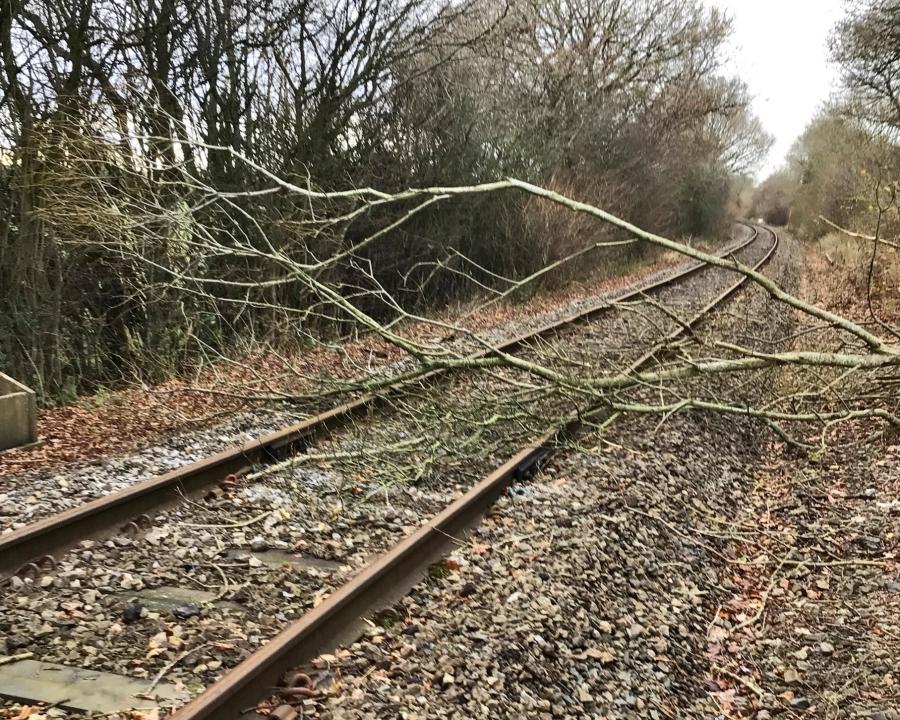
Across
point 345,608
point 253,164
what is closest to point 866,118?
point 253,164

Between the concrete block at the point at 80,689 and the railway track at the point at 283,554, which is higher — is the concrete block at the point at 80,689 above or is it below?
below

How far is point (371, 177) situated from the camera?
1462cm

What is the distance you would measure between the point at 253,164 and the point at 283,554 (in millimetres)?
3363

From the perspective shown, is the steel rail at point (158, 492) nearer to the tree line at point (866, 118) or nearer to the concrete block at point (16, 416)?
the concrete block at point (16, 416)

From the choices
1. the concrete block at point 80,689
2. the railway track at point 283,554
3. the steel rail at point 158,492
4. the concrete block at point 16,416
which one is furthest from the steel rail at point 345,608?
the concrete block at point 16,416

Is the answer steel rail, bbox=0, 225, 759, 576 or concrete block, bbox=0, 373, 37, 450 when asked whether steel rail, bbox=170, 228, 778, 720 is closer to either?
A: steel rail, bbox=0, 225, 759, 576

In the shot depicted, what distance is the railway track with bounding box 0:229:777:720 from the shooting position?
11.1ft

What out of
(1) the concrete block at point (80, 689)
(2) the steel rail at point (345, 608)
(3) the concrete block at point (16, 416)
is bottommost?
(1) the concrete block at point (80, 689)

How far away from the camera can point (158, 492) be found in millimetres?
5398

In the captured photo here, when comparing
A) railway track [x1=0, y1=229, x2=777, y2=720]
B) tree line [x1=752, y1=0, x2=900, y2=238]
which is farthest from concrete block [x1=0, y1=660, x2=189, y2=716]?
tree line [x1=752, y1=0, x2=900, y2=238]

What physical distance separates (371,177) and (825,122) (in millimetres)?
29937

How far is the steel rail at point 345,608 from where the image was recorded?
315cm

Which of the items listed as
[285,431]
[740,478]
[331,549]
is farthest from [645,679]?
[285,431]

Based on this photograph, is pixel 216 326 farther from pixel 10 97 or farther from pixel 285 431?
pixel 285 431
